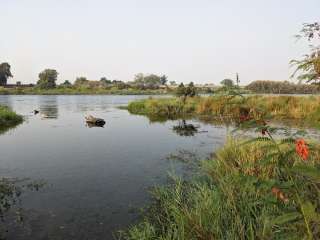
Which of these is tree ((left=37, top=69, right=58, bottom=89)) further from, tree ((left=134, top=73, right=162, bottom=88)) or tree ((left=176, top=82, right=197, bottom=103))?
tree ((left=176, top=82, right=197, bottom=103))

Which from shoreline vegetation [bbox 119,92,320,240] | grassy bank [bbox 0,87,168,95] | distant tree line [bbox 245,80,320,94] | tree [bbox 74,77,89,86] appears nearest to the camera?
shoreline vegetation [bbox 119,92,320,240]

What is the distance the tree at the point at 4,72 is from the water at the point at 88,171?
394 ft

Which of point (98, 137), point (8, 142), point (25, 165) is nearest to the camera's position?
point (25, 165)

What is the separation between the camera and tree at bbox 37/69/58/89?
120 m

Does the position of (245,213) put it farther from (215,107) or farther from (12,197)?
(215,107)

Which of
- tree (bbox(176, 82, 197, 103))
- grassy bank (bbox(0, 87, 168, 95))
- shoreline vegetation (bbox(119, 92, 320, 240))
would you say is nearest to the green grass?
grassy bank (bbox(0, 87, 168, 95))

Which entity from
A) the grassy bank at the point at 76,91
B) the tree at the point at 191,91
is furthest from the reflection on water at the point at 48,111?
the grassy bank at the point at 76,91

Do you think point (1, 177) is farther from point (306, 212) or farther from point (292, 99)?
point (292, 99)

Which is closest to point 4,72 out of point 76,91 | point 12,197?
point 76,91

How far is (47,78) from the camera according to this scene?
12419 cm

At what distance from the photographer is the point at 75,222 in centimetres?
671

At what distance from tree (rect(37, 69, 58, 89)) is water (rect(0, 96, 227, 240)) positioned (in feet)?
350

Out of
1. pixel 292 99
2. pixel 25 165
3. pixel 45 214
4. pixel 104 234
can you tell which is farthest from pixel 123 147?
pixel 292 99

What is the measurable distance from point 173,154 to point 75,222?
660 centimetres
